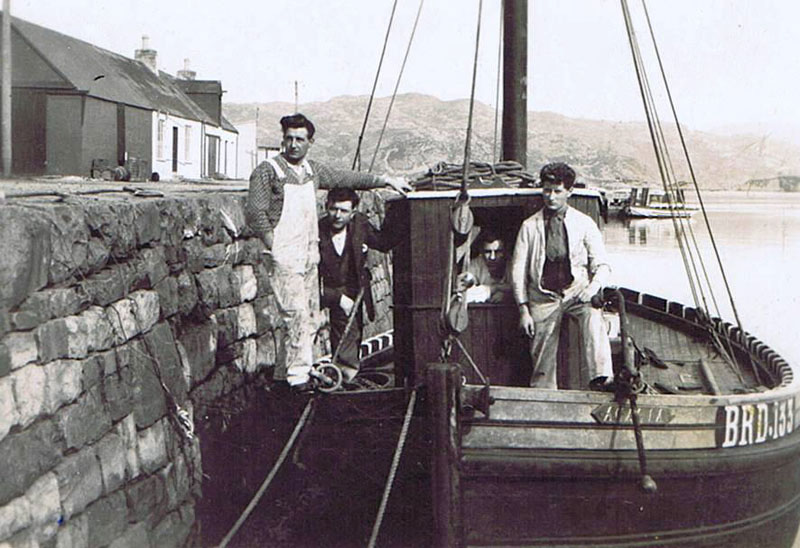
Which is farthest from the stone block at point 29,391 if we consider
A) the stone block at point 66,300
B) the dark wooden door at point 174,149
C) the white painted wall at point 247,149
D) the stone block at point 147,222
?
the white painted wall at point 247,149

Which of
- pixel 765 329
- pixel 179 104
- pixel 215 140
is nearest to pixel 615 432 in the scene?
pixel 765 329

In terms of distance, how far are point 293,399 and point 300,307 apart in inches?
27.8

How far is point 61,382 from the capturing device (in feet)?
14.5

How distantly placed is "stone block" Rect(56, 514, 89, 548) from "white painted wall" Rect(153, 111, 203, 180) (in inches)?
1008

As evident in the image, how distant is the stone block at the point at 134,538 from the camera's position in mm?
5078

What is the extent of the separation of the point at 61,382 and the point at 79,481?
53 cm

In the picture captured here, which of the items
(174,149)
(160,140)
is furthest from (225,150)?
(160,140)

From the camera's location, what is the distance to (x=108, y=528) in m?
4.91

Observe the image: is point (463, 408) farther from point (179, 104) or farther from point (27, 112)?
point (179, 104)

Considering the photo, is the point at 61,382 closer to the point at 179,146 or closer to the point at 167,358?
the point at 167,358

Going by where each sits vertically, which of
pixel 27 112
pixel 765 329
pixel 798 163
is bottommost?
pixel 765 329

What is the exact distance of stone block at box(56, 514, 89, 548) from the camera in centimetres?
432

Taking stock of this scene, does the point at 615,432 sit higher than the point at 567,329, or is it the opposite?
the point at 567,329

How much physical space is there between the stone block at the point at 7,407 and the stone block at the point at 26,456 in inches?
2.0
